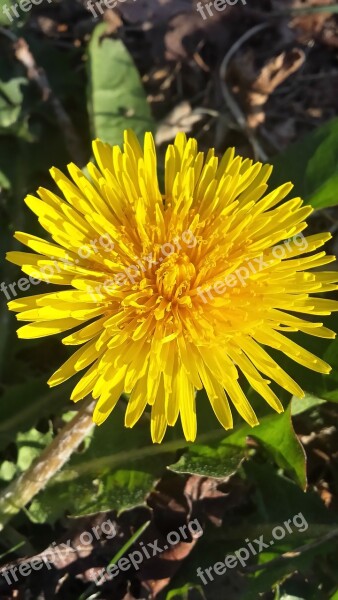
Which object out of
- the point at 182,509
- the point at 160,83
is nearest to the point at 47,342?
the point at 182,509

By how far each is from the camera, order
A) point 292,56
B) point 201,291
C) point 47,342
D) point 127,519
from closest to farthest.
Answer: point 201,291 → point 127,519 → point 47,342 → point 292,56

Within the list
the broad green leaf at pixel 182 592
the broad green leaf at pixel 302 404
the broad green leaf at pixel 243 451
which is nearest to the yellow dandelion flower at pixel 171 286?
the broad green leaf at pixel 243 451

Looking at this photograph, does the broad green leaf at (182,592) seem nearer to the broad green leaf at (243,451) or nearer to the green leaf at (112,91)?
the broad green leaf at (243,451)

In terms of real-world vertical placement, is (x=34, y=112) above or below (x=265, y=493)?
above

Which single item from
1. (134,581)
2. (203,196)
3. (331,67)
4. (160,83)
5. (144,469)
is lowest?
(134,581)

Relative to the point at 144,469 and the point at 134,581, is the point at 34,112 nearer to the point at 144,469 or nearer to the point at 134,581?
the point at 144,469

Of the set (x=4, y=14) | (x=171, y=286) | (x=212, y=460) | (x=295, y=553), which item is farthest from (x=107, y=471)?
(x=4, y=14)

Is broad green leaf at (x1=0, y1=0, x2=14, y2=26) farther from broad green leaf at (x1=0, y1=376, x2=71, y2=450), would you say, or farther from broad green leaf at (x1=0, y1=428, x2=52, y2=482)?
broad green leaf at (x1=0, y1=428, x2=52, y2=482)
